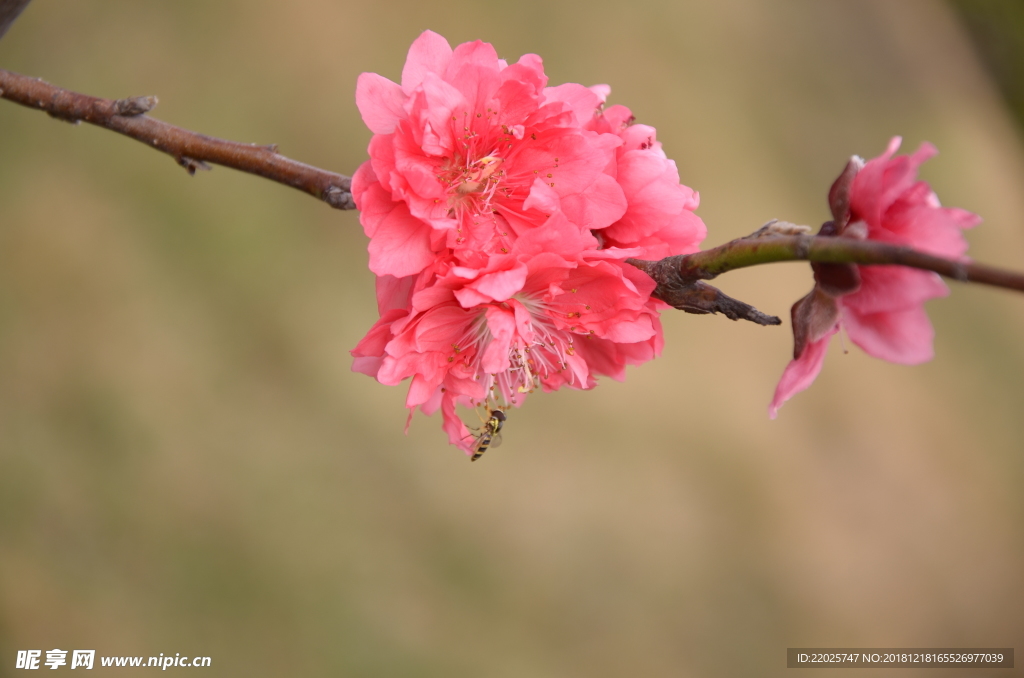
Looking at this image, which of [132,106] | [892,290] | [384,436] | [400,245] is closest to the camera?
[892,290]

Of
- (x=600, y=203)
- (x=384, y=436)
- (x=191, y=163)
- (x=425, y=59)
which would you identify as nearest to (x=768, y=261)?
(x=600, y=203)

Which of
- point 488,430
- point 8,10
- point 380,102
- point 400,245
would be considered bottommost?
point 488,430

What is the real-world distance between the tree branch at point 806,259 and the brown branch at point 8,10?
611mm

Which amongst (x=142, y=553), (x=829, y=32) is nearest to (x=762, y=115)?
(x=829, y=32)

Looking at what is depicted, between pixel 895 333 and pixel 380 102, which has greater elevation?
pixel 380 102

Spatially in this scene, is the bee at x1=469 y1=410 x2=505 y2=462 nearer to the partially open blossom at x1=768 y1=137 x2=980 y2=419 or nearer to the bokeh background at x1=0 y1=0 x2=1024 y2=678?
the partially open blossom at x1=768 y1=137 x2=980 y2=419

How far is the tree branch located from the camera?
314 millimetres

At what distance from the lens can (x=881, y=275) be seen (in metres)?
0.38

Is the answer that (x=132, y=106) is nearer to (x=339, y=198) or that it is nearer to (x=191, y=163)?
(x=191, y=163)

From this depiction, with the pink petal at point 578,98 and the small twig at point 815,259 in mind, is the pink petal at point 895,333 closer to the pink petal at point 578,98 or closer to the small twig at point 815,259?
the small twig at point 815,259

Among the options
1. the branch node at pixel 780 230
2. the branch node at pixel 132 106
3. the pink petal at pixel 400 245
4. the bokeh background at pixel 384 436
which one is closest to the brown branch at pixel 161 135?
the branch node at pixel 132 106

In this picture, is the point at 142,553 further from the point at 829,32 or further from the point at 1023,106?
the point at 1023,106

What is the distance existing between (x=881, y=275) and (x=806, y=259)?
0.14 feet

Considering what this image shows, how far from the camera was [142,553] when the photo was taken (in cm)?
158
